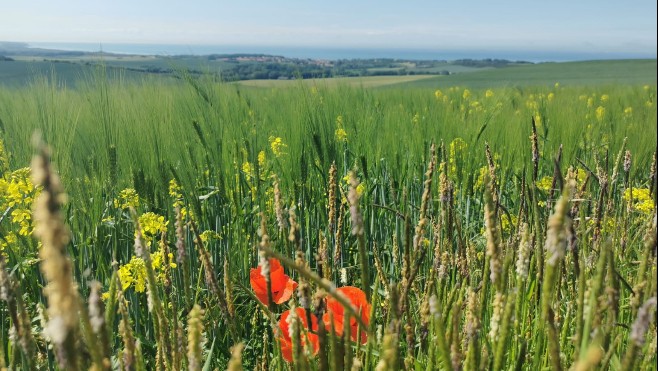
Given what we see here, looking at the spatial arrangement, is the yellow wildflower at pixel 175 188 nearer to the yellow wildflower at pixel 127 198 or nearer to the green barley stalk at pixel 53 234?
the yellow wildflower at pixel 127 198

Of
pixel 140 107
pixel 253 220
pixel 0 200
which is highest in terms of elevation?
pixel 140 107

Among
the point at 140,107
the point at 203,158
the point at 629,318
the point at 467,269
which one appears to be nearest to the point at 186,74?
the point at 140,107

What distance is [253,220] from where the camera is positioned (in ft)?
7.39

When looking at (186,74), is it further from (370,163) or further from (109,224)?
(109,224)

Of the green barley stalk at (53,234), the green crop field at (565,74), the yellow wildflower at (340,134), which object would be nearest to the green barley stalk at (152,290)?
the green barley stalk at (53,234)

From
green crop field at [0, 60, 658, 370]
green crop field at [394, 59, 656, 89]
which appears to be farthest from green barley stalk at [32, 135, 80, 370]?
green crop field at [394, 59, 656, 89]

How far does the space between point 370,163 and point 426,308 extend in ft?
6.05

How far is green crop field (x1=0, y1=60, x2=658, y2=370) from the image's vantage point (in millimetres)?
689

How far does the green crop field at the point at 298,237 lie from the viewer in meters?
0.69

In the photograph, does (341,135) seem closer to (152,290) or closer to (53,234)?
(152,290)

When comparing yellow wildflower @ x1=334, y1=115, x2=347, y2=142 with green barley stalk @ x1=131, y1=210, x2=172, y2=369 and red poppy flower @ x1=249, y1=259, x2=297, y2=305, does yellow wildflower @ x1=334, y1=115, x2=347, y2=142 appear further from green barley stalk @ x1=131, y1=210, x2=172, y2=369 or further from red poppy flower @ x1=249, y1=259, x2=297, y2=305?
green barley stalk @ x1=131, y1=210, x2=172, y2=369

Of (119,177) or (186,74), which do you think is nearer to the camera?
(119,177)

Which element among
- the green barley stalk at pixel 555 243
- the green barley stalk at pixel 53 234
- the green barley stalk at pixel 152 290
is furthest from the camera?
the green barley stalk at pixel 152 290

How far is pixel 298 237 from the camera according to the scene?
2.42ft
